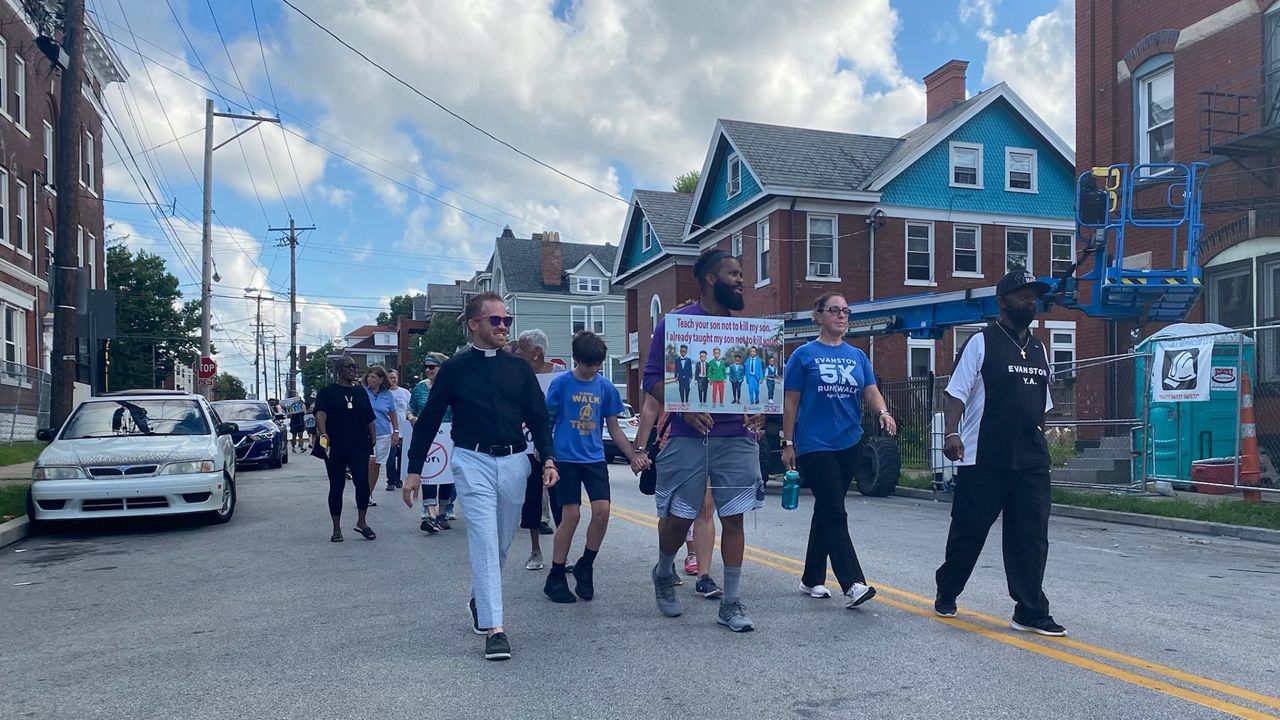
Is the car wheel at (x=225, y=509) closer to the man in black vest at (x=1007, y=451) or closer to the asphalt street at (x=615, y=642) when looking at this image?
the asphalt street at (x=615, y=642)

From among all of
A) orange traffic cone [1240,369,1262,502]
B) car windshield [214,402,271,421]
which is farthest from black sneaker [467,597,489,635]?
car windshield [214,402,271,421]

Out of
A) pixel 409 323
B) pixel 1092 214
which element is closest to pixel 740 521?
pixel 1092 214

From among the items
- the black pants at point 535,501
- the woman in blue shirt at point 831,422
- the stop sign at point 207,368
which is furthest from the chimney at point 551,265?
the woman in blue shirt at point 831,422

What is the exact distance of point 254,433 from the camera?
68.2 feet

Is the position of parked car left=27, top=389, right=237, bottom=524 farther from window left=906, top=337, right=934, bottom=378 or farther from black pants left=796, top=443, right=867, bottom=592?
window left=906, top=337, right=934, bottom=378

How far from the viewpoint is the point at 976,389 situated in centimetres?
564

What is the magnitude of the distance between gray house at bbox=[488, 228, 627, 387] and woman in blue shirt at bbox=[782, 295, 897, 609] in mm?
48675

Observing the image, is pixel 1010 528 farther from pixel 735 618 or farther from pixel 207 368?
pixel 207 368

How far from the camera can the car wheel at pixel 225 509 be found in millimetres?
11055

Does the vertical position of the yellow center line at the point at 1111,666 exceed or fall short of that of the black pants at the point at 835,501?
it falls short

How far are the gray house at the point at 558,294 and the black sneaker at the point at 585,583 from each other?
1899 inches

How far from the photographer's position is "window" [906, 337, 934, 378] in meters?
28.7

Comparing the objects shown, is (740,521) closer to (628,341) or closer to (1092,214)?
(1092,214)

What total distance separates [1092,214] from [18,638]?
1393cm
